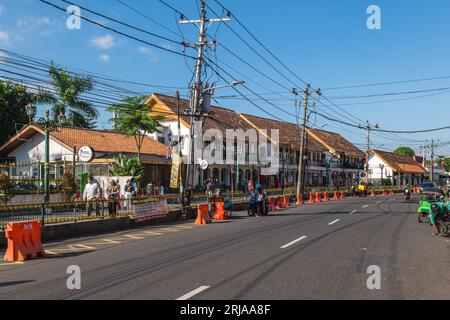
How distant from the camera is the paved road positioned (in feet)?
24.7

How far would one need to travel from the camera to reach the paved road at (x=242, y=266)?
24.7 ft

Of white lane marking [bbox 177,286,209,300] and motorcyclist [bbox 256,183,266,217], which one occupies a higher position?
motorcyclist [bbox 256,183,266,217]

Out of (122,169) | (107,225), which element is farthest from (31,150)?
(107,225)

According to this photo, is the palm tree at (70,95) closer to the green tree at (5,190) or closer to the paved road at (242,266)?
the green tree at (5,190)

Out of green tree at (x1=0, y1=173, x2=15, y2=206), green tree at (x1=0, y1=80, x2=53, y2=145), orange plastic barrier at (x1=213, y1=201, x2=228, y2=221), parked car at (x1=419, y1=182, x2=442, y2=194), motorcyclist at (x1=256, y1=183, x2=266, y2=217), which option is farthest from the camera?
green tree at (x1=0, y1=80, x2=53, y2=145)

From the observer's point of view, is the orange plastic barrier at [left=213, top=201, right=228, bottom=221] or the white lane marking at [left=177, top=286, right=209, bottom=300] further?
the orange plastic barrier at [left=213, top=201, right=228, bottom=221]

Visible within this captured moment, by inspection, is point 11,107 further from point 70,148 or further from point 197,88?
point 197,88

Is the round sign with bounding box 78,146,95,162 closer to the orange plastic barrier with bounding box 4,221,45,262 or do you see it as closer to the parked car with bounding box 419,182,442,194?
the orange plastic barrier with bounding box 4,221,45,262

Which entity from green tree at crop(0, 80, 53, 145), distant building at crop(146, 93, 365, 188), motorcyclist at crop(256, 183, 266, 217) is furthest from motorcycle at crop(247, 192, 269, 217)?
green tree at crop(0, 80, 53, 145)

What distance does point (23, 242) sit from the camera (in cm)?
1192

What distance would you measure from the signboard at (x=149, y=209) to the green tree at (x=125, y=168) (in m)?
9.79

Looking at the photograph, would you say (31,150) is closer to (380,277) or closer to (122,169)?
(122,169)

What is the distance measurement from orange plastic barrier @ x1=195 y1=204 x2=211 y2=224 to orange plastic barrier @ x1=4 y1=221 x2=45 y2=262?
9.73m

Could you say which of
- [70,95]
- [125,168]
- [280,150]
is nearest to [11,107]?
[70,95]
